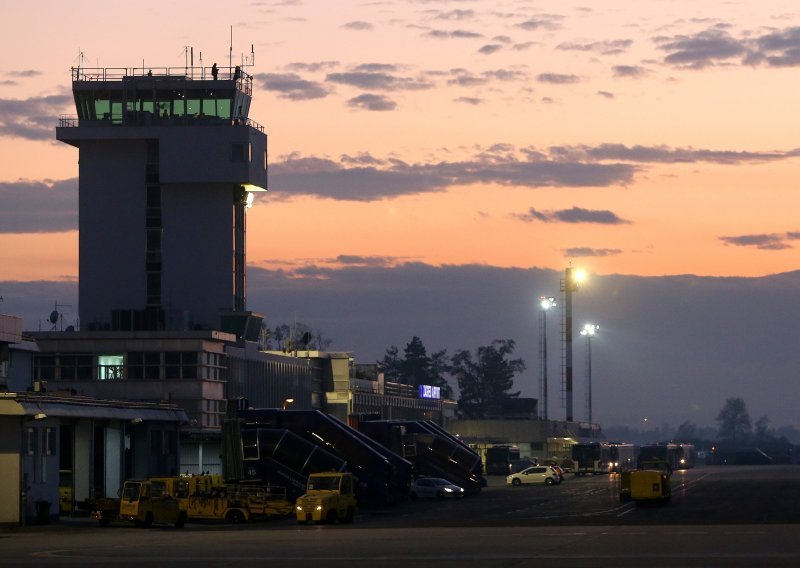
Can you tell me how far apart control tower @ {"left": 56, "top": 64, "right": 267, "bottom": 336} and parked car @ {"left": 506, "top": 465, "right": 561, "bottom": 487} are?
29.5 meters

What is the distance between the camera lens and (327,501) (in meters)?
61.9

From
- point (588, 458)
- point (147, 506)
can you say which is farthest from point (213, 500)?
point (588, 458)

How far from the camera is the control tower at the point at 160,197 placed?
12900 centimetres

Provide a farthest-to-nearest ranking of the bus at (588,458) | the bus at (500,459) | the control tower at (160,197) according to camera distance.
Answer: the bus at (500,459), the bus at (588,458), the control tower at (160,197)

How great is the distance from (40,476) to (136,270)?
214ft

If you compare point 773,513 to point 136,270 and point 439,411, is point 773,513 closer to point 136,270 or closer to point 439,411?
point 136,270

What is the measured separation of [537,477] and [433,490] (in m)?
26.2

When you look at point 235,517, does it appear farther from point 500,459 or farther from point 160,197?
point 500,459

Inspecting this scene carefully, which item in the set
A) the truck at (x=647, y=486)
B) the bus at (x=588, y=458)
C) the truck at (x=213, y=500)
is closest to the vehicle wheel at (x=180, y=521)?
the truck at (x=213, y=500)

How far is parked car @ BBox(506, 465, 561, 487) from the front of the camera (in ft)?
382

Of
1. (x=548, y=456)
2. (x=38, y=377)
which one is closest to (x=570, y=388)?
(x=548, y=456)

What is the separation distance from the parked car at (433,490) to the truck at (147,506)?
31154 mm

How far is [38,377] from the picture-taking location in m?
114

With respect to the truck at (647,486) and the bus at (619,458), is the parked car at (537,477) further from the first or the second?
the bus at (619,458)
